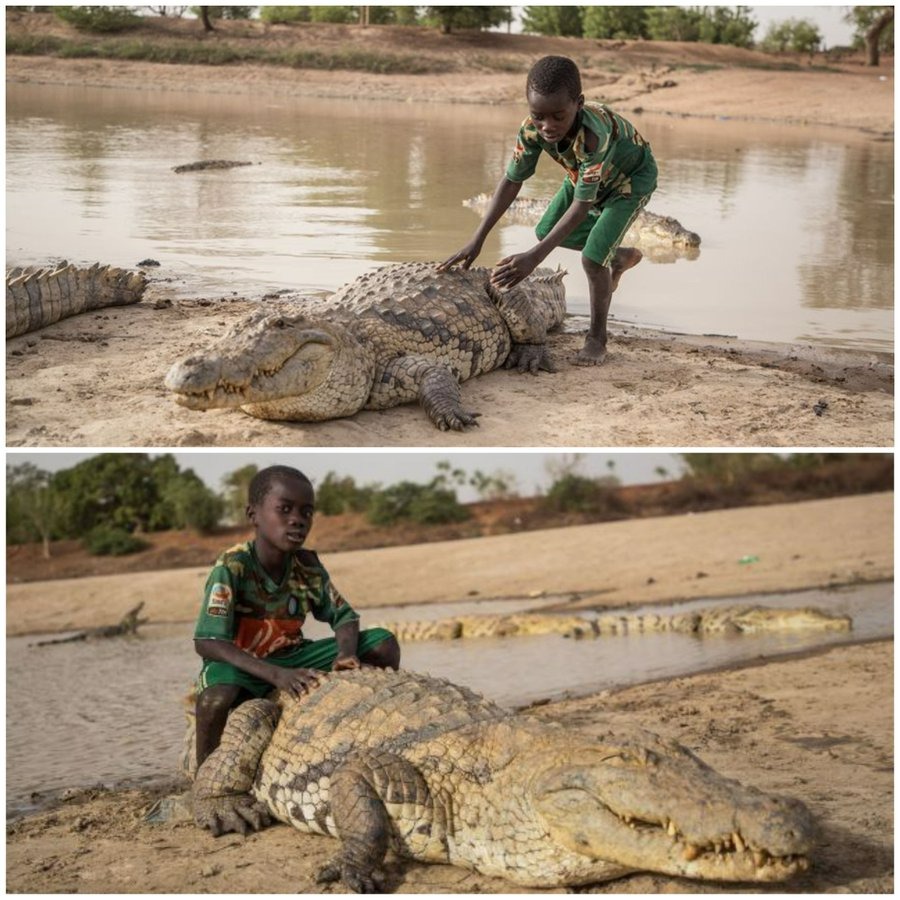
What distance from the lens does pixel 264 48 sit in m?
29.8

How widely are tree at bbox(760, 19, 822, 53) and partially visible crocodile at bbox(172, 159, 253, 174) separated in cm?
2865

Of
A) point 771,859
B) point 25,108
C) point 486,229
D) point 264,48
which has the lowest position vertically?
point 771,859

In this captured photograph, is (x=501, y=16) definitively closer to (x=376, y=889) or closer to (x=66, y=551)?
(x=66, y=551)

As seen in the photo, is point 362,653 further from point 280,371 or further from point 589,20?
point 589,20

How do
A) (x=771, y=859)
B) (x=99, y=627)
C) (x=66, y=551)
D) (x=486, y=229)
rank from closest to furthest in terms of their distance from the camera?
1. (x=771, y=859)
2. (x=486, y=229)
3. (x=99, y=627)
4. (x=66, y=551)

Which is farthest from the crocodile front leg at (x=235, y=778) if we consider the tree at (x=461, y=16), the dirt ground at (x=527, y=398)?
the tree at (x=461, y=16)

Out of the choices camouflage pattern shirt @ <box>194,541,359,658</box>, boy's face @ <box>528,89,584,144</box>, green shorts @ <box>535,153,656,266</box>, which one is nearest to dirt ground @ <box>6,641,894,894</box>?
camouflage pattern shirt @ <box>194,541,359,658</box>

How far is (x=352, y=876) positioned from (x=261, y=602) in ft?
3.94

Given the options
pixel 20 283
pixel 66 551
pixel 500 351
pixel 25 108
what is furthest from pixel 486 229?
pixel 25 108

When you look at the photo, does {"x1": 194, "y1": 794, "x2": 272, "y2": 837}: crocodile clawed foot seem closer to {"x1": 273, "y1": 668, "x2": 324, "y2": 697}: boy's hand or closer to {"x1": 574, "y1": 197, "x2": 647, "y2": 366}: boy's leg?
{"x1": 273, "y1": 668, "x2": 324, "y2": 697}: boy's hand

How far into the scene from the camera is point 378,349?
5711 mm

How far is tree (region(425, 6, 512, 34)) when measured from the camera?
32531 mm

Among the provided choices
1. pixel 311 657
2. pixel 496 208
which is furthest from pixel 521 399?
pixel 311 657

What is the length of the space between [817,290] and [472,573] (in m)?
5.47
